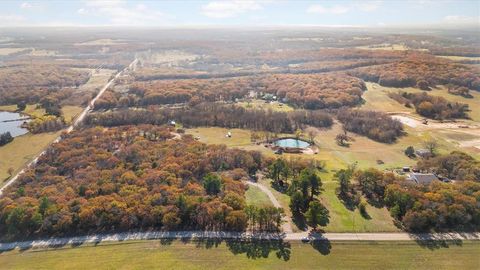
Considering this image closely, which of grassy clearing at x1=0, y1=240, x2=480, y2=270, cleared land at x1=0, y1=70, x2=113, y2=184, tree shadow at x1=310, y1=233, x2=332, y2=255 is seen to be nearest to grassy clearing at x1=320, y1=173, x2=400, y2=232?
tree shadow at x1=310, y1=233, x2=332, y2=255

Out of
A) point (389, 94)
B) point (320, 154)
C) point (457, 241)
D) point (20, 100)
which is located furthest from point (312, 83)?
point (20, 100)

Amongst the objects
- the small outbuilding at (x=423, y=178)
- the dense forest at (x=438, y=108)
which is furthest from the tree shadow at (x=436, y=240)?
the dense forest at (x=438, y=108)

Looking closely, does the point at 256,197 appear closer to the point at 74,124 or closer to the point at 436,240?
the point at 436,240

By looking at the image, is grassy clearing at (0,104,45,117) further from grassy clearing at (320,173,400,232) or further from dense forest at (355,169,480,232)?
dense forest at (355,169,480,232)

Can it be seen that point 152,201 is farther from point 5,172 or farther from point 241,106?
point 241,106

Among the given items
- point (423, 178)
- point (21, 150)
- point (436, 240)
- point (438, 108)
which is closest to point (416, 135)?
point (438, 108)

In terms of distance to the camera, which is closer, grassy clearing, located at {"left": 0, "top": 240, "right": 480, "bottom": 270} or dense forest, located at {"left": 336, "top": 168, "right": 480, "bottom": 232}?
grassy clearing, located at {"left": 0, "top": 240, "right": 480, "bottom": 270}

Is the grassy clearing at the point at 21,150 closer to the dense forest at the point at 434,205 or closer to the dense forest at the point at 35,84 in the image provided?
the dense forest at the point at 35,84
